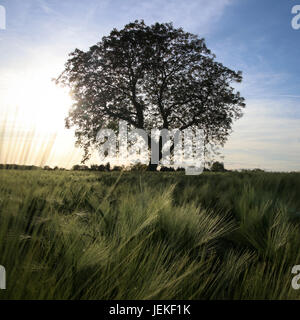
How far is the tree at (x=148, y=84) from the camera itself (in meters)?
14.9

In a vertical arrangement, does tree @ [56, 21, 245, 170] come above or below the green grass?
above

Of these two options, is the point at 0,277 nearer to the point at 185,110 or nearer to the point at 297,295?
the point at 297,295

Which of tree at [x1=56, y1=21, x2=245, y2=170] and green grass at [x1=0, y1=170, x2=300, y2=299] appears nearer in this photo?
green grass at [x1=0, y1=170, x2=300, y2=299]

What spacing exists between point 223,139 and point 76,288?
16.0 meters

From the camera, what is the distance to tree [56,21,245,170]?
14.9 m

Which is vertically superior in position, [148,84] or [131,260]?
[148,84]

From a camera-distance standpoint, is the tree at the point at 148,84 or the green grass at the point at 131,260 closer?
the green grass at the point at 131,260

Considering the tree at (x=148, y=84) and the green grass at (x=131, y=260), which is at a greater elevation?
the tree at (x=148, y=84)

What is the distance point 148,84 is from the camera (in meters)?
15.8

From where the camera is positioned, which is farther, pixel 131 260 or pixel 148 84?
pixel 148 84
